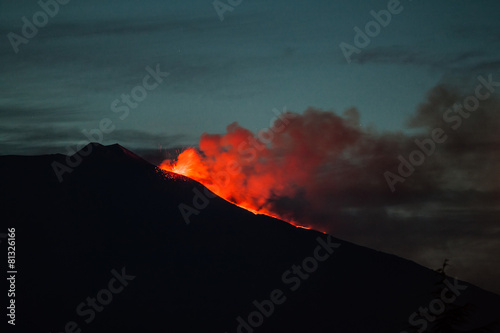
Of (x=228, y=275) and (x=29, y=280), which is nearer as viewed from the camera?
(x=29, y=280)

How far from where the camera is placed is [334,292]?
89.9 metres

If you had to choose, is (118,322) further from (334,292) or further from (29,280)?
(334,292)

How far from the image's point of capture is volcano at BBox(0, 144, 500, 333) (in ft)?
264

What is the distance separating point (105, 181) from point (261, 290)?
28.4 meters

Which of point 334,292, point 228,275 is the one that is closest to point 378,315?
point 334,292

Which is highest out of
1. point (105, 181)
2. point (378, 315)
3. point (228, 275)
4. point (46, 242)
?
point (105, 181)

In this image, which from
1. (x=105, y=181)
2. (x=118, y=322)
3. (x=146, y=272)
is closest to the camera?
(x=118, y=322)

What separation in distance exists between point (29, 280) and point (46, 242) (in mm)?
6723

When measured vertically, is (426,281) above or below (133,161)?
below

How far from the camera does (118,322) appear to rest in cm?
7750

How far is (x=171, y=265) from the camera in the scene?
291ft

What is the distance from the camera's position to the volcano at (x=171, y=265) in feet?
264

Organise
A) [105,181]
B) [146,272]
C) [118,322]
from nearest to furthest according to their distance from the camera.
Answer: [118,322] → [146,272] → [105,181]

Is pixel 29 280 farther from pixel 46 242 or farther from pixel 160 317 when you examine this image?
pixel 160 317
